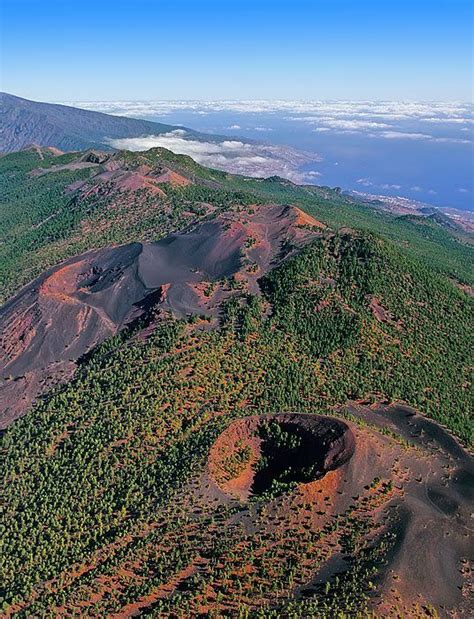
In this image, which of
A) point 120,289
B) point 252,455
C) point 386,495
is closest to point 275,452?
point 252,455

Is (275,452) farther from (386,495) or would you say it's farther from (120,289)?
(120,289)

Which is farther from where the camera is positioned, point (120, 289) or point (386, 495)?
point (120, 289)

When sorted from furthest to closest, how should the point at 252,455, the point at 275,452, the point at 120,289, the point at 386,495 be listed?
the point at 120,289 → the point at 275,452 → the point at 252,455 → the point at 386,495

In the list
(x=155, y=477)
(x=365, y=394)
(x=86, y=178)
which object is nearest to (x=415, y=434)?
(x=365, y=394)

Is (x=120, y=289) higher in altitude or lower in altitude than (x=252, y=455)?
higher

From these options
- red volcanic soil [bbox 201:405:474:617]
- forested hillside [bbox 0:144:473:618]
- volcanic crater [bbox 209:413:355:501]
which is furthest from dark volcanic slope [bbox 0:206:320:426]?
red volcanic soil [bbox 201:405:474:617]

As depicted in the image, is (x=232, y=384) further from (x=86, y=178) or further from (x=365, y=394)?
(x=86, y=178)

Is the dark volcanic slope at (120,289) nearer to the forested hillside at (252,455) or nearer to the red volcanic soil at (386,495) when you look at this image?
the forested hillside at (252,455)
